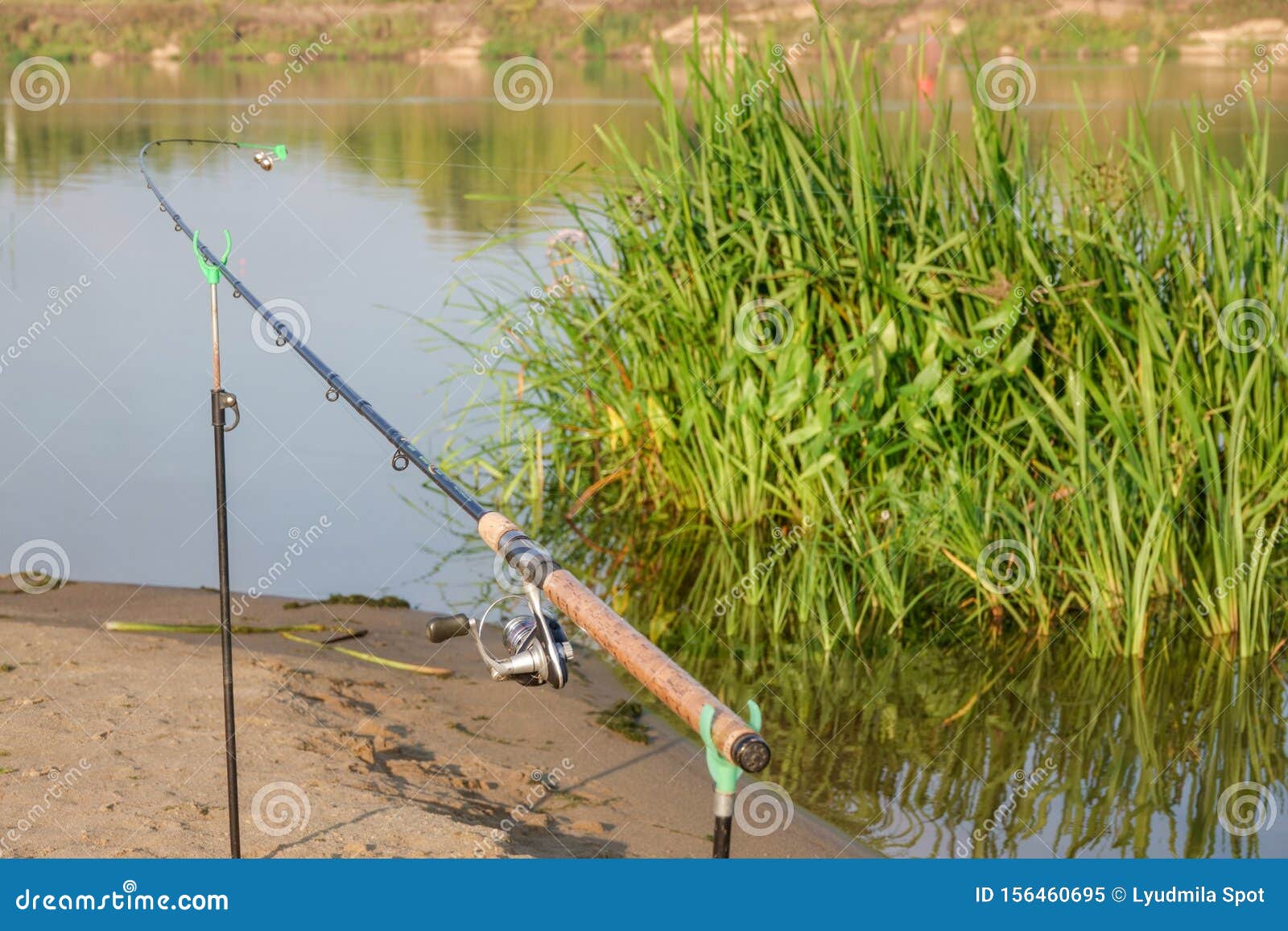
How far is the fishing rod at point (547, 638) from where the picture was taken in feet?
5.78

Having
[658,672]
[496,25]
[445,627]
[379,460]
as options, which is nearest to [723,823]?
[658,672]

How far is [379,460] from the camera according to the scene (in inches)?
283

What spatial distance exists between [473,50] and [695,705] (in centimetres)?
3023

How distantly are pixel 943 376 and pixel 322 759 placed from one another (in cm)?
241

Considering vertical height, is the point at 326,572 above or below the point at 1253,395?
below

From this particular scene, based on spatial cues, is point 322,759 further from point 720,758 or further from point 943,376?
point 943,376

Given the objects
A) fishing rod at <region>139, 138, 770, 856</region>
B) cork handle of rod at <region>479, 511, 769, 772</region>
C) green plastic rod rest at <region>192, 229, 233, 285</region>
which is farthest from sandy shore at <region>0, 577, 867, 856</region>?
cork handle of rod at <region>479, 511, 769, 772</region>

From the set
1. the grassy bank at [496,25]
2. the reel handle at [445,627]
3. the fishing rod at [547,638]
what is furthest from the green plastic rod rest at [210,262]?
the grassy bank at [496,25]

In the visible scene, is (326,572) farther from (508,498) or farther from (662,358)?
(662,358)

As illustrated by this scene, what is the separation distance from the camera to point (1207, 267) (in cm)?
518

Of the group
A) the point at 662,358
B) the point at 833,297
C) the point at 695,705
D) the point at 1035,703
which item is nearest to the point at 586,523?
the point at 662,358

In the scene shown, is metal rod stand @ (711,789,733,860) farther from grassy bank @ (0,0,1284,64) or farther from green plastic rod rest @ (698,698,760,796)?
grassy bank @ (0,0,1284,64)

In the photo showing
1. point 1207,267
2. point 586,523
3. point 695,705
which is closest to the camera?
point 695,705

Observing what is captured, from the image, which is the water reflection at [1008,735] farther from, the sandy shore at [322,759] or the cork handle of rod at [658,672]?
the cork handle of rod at [658,672]
